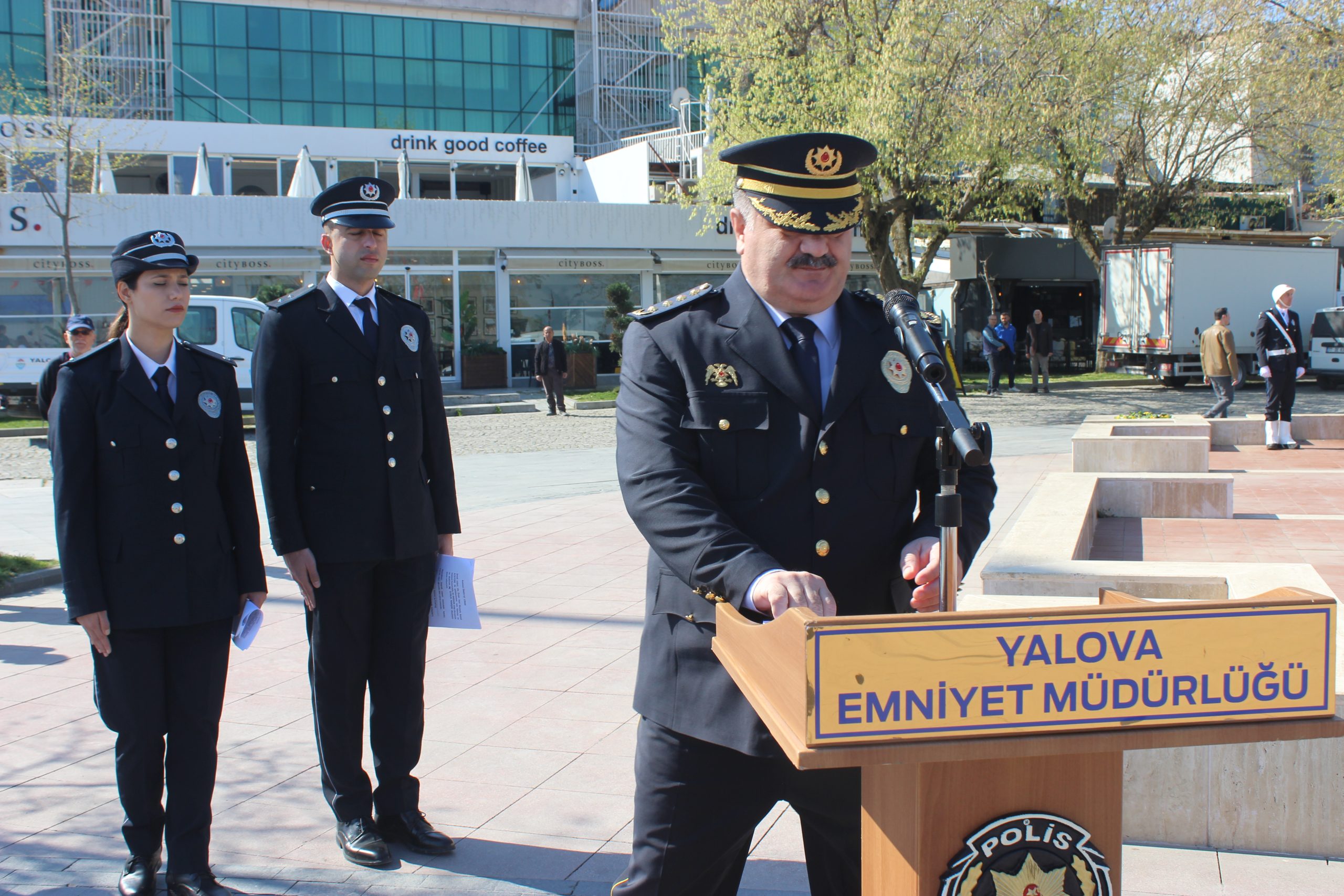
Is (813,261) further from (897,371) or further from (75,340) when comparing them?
(75,340)

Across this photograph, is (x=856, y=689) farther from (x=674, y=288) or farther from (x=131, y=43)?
(x=131, y=43)

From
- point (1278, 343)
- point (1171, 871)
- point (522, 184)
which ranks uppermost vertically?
point (522, 184)

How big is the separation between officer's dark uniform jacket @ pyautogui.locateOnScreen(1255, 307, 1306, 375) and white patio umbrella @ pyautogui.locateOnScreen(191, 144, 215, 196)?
22.2m

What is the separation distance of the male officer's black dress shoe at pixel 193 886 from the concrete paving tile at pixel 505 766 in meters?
1.11

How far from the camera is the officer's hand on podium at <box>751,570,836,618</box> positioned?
73.5 inches

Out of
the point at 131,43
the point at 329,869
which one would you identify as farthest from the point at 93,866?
the point at 131,43

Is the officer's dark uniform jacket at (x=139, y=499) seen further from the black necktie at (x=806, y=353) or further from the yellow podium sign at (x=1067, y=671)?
the yellow podium sign at (x=1067, y=671)

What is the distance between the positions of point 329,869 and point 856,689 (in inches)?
107

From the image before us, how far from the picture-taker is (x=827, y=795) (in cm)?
229

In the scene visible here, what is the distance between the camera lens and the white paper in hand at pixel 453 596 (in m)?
3.90

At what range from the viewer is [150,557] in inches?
134

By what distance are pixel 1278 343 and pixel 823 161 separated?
12.9 metres

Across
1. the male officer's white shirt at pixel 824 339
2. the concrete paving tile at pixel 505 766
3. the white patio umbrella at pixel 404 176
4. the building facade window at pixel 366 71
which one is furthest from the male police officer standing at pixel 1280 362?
the building facade window at pixel 366 71

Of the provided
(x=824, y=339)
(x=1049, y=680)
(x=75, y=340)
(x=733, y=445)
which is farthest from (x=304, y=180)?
(x=1049, y=680)
